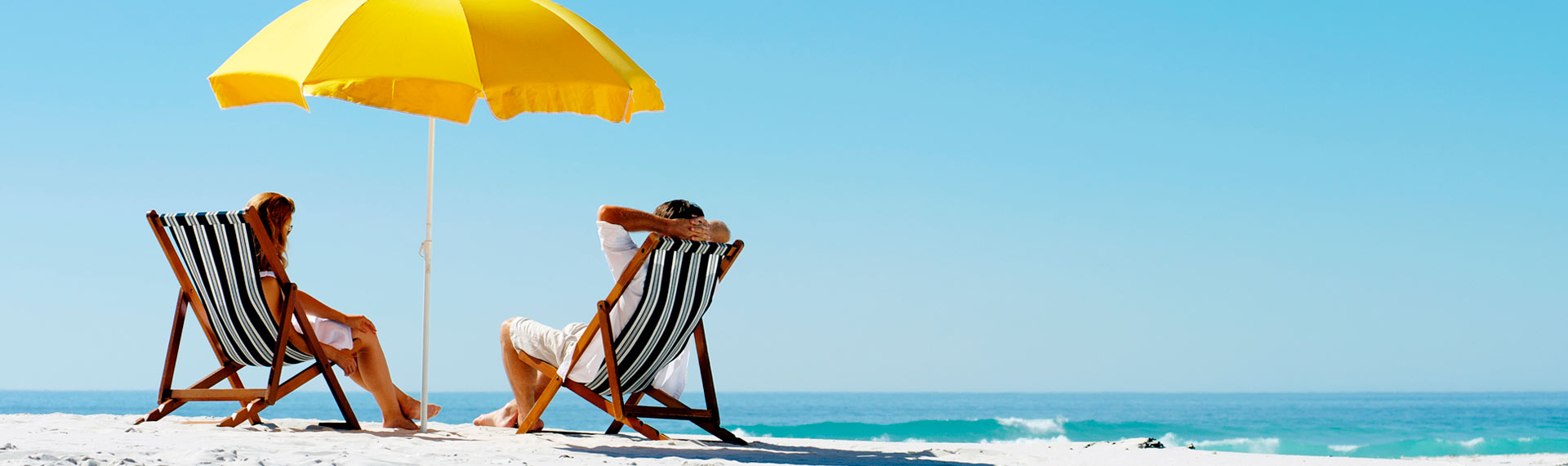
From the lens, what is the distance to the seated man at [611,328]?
430 cm

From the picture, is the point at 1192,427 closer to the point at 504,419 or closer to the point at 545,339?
the point at 504,419

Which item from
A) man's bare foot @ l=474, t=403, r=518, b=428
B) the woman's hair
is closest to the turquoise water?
man's bare foot @ l=474, t=403, r=518, b=428

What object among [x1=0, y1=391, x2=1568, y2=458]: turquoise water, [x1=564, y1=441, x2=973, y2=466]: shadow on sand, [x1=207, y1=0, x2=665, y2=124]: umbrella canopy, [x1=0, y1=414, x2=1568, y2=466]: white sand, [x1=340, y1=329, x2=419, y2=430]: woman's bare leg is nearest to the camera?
[x1=0, y1=414, x2=1568, y2=466]: white sand

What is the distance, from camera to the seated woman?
4344mm

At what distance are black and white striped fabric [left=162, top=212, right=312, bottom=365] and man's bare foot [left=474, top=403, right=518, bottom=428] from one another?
3.53 feet

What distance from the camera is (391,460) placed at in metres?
3.39

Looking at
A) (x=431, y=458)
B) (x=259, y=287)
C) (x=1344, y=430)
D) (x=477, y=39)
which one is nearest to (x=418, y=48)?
(x=477, y=39)

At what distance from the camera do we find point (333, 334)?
4547 millimetres

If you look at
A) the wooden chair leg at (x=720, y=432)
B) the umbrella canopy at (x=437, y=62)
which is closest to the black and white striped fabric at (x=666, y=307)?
the wooden chair leg at (x=720, y=432)

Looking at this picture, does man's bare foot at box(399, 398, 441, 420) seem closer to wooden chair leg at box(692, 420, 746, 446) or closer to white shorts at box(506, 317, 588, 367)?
white shorts at box(506, 317, 588, 367)

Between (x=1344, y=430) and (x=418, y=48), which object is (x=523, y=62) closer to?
(x=418, y=48)

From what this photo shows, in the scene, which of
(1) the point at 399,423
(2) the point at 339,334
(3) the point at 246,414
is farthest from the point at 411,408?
(3) the point at 246,414

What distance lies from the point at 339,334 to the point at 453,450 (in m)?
1.03

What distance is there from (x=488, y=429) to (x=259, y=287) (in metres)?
1.19
